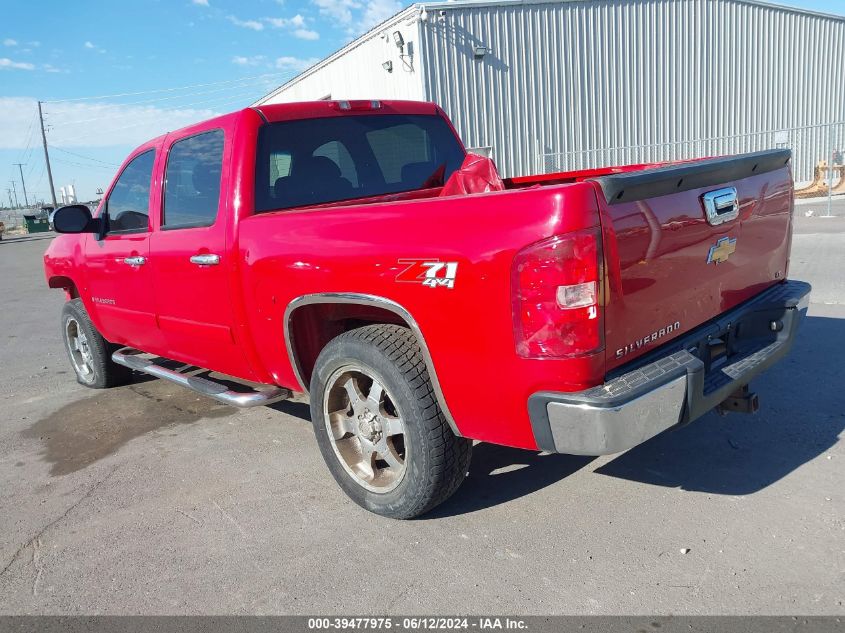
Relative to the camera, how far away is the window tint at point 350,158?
12.8 feet

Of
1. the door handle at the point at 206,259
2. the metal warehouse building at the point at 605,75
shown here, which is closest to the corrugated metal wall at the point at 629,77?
the metal warehouse building at the point at 605,75

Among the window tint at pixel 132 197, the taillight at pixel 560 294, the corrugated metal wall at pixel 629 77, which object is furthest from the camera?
the corrugated metal wall at pixel 629 77

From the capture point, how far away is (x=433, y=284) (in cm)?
273

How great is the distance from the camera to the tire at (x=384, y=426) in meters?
2.97

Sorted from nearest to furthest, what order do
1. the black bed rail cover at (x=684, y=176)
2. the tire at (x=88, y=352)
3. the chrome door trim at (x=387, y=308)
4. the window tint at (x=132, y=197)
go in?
the black bed rail cover at (x=684, y=176), the chrome door trim at (x=387, y=308), the window tint at (x=132, y=197), the tire at (x=88, y=352)

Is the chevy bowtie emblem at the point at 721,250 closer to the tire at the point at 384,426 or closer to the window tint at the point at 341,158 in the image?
the tire at the point at 384,426

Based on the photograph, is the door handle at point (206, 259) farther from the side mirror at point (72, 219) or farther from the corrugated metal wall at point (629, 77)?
the corrugated metal wall at point (629, 77)

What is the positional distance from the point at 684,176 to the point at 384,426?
168cm

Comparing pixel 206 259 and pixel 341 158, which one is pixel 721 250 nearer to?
pixel 341 158

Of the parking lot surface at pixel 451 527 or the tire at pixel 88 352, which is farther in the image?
the tire at pixel 88 352

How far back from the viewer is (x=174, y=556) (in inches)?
124

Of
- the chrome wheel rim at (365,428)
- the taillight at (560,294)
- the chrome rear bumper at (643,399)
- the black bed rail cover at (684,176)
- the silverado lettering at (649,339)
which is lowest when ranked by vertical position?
the chrome wheel rim at (365,428)

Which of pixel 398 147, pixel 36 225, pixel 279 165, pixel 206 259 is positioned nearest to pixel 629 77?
pixel 398 147

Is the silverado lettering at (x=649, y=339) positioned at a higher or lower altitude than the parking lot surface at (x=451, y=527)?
higher
